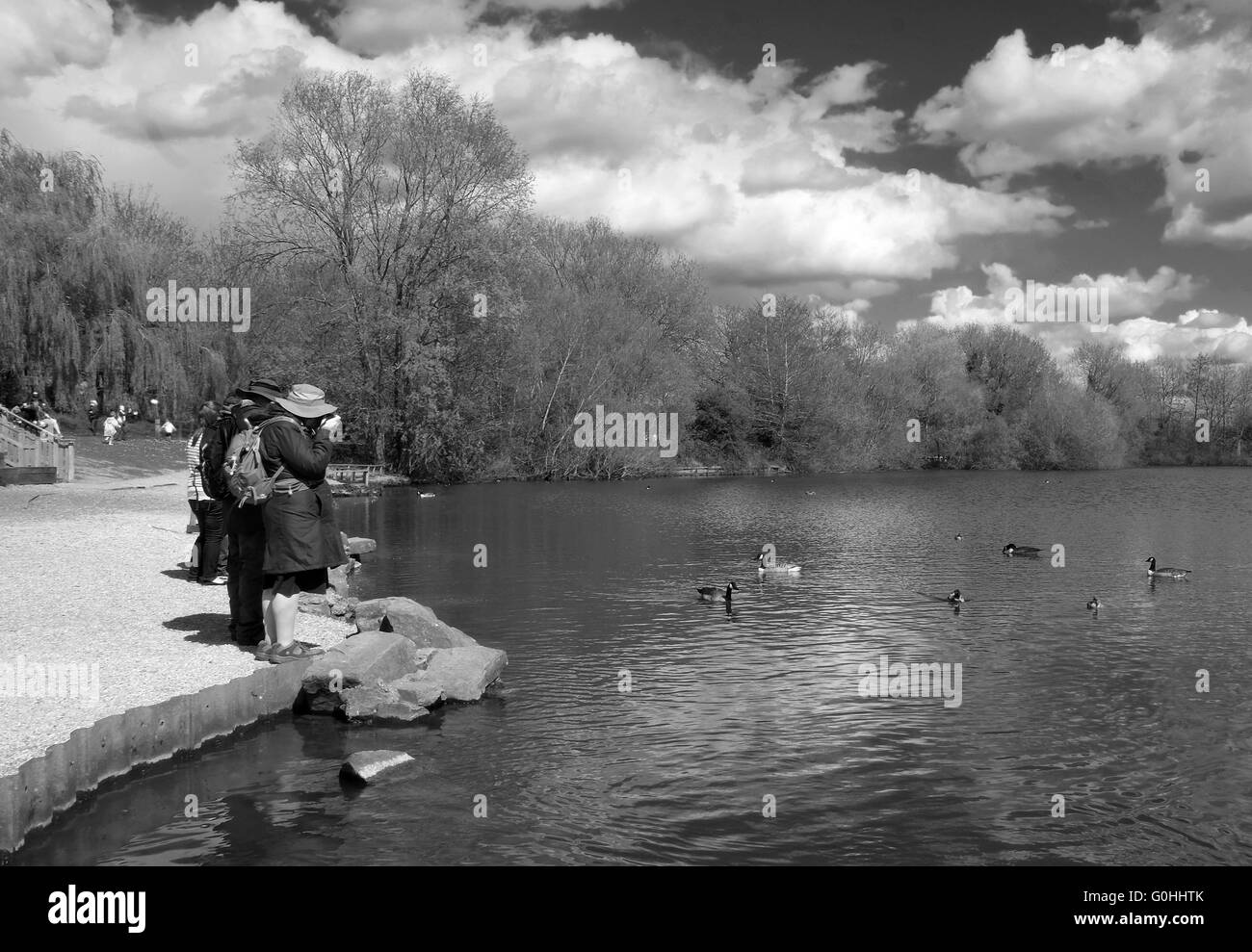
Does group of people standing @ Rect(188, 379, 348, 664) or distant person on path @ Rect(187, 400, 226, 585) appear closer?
group of people standing @ Rect(188, 379, 348, 664)

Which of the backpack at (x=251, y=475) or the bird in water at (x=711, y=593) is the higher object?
the backpack at (x=251, y=475)

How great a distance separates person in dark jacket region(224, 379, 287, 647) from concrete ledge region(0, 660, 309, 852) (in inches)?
42.0

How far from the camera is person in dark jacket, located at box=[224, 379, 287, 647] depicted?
11.2 metres

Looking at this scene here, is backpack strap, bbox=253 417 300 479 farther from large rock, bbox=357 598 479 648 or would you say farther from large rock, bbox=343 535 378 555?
large rock, bbox=343 535 378 555

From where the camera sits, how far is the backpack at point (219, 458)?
11.3 m

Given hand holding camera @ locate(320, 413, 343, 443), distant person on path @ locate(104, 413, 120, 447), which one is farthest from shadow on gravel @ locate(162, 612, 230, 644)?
→ distant person on path @ locate(104, 413, 120, 447)

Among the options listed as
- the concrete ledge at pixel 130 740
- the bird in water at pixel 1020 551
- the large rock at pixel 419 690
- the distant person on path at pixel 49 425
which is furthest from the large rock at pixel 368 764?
the distant person on path at pixel 49 425

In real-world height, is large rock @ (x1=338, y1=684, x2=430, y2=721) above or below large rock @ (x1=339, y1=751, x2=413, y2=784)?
above

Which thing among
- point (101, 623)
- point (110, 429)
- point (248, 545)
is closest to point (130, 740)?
point (248, 545)


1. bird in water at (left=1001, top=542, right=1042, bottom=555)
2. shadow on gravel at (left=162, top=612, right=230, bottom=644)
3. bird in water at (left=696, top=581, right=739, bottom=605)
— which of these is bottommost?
bird in water at (left=696, top=581, right=739, bottom=605)

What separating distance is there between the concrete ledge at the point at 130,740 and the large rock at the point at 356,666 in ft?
0.64

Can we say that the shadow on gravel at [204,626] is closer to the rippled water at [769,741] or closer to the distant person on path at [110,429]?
the rippled water at [769,741]
